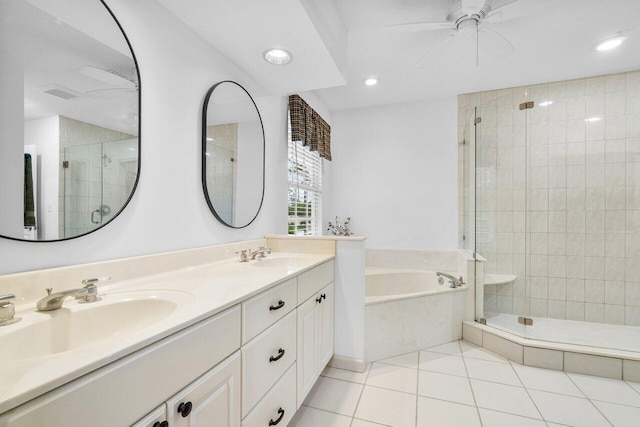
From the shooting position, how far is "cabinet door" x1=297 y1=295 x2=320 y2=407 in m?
1.51

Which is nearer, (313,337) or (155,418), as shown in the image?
(155,418)

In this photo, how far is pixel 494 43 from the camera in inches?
79.9

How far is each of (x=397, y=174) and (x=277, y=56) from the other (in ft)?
7.42

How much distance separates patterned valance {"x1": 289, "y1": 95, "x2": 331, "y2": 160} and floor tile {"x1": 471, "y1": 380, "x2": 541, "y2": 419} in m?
2.44

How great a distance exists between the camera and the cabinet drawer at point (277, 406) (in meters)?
1.10

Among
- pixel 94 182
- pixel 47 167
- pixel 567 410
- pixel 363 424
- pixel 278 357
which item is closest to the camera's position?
pixel 47 167

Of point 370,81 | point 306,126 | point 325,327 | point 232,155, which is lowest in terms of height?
point 325,327

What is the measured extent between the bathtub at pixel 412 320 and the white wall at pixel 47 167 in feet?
6.45

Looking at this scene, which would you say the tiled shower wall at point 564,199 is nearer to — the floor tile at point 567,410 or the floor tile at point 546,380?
the floor tile at point 546,380

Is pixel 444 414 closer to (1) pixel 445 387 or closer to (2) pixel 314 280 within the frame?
(1) pixel 445 387

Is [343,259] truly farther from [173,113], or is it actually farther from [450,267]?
[450,267]

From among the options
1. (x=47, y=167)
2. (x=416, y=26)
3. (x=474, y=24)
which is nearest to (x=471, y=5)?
(x=474, y=24)

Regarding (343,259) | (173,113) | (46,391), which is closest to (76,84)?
(173,113)

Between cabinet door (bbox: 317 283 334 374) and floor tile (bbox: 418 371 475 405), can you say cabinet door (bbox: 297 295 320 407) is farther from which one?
floor tile (bbox: 418 371 475 405)
